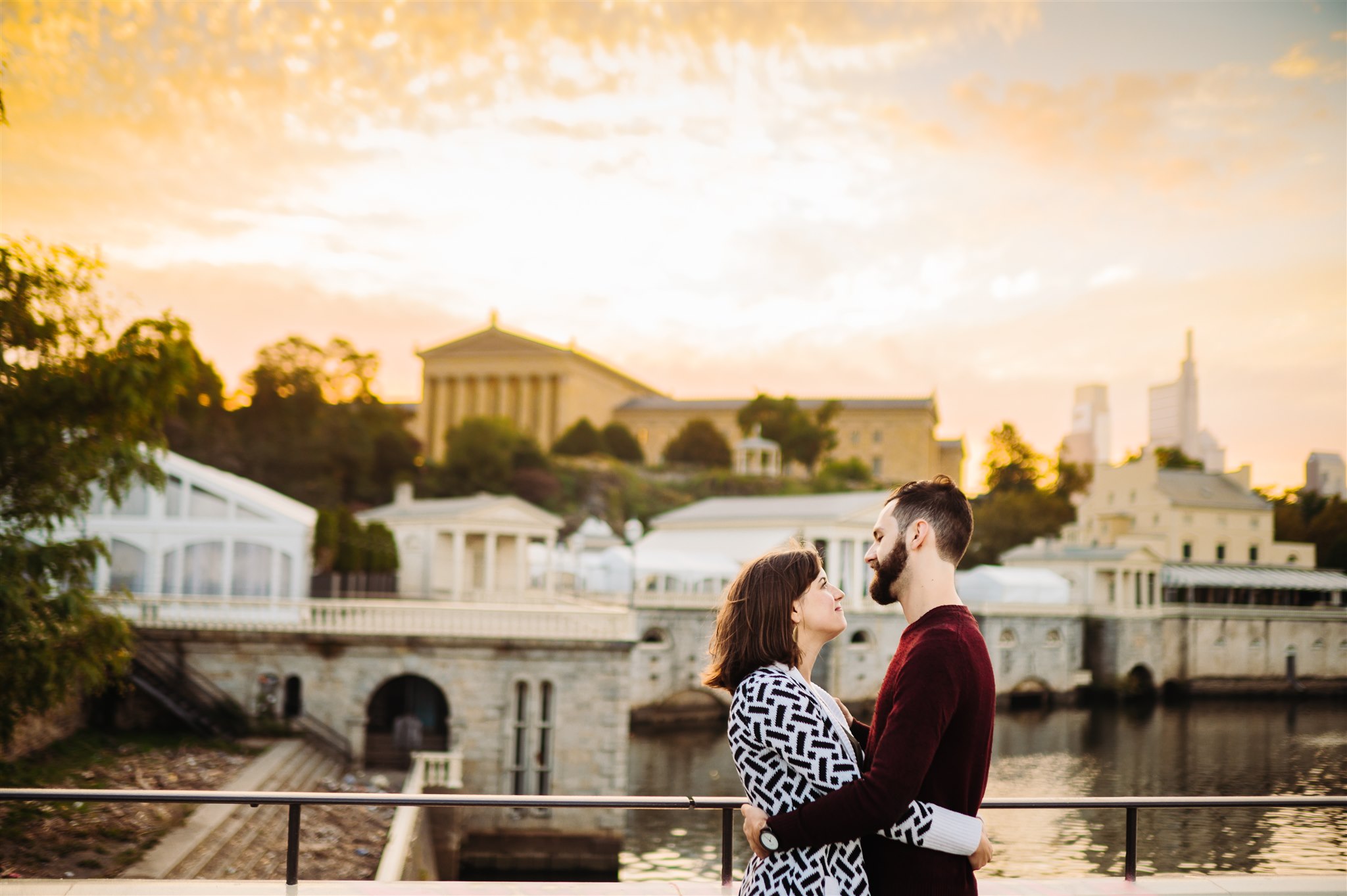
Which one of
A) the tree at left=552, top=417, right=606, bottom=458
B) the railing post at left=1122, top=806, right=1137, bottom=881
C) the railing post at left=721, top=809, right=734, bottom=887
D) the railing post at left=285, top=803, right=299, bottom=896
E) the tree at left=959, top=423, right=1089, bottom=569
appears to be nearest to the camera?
the railing post at left=721, top=809, right=734, bottom=887

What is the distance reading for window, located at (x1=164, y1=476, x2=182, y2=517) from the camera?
2298cm

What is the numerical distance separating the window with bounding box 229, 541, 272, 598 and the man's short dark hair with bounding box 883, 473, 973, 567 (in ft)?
75.7

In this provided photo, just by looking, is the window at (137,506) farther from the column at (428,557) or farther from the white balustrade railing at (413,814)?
the column at (428,557)

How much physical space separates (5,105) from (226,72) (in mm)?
20773

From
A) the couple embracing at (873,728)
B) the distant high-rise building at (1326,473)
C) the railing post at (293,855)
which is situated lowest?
the railing post at (293,855)

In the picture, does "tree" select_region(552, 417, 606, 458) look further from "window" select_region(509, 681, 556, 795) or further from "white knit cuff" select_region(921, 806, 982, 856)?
"white knit cuff" select_region(921, 806, 982, 856)

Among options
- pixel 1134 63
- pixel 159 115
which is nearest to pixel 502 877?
pixel 159 115

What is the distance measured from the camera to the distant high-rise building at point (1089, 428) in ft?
320

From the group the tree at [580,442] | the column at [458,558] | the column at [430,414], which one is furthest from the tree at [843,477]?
the column at [458,558]

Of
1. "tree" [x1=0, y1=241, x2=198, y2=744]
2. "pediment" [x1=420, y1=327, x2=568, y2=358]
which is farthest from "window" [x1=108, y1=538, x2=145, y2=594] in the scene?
"pediment" [x1=420, y1=327, x2=568, y2=358]

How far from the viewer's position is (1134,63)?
1240 inches

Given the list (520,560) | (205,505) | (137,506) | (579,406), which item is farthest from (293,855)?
(579,406)

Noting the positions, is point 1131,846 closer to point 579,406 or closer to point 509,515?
point 509,515

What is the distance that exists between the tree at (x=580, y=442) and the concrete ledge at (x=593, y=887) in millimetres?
75319
